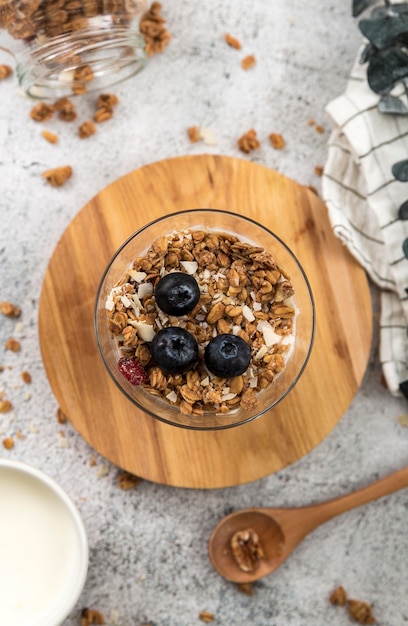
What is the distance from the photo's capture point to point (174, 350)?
1.19 meters

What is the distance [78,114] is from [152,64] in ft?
0.77

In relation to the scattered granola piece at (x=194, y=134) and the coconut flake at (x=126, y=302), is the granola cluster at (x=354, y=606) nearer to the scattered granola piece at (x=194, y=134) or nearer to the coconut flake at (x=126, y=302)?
the coconut flake at (x=126, y=302)

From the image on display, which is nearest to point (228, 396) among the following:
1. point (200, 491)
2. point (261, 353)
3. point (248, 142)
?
point (261, 353)

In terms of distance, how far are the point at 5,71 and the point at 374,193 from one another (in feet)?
3.19

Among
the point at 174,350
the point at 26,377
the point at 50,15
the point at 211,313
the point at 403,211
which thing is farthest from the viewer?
the point at 26,377

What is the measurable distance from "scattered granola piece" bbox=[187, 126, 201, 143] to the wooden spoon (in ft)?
3.10

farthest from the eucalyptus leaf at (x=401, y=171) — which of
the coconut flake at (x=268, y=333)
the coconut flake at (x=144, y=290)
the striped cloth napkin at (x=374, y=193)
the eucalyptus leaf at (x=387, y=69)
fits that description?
the coconut flake at (x=144, y=290)

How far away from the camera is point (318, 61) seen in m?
1.71

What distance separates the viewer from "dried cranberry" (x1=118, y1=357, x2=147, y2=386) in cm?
128

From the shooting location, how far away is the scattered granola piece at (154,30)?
1657 mm

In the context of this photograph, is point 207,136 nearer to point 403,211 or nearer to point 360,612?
point 403,211

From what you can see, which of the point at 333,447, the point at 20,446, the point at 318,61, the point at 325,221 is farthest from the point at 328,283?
the point at 20,446

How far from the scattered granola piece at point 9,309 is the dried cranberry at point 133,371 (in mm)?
462

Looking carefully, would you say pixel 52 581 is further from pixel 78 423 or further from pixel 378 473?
pixel 378 473
